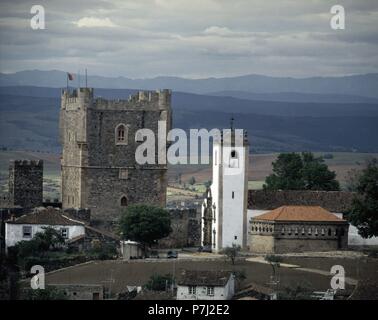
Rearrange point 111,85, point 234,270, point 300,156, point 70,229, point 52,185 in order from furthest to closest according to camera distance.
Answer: point 111,85
point 52,185
point 300,156
point 70,229
point 234,270

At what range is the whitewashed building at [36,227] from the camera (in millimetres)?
87500

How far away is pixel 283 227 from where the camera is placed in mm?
89312

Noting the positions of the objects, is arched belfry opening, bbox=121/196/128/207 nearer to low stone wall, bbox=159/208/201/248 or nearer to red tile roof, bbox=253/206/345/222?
low stone wall, bbox=159/208/201/248

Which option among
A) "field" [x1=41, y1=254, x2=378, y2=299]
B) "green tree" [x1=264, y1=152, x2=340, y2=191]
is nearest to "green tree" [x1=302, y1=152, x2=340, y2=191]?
"green tree" [x1=264, y1=152, x2=340, y2=191]

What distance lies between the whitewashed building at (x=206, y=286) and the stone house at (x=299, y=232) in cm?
1302

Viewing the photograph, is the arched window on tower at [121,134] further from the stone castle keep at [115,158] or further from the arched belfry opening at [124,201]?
the arched belfry opening at [124,201]

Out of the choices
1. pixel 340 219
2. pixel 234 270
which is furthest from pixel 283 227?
pixel 234 270

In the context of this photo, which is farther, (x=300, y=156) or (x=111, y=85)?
(x=111, y=85)

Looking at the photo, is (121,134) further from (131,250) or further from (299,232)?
(299,232)

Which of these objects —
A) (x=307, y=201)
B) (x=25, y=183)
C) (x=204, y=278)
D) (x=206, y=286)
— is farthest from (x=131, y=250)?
(x=206, y=286)

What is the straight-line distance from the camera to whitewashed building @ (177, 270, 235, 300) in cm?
7375

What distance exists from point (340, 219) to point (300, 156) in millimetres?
15863

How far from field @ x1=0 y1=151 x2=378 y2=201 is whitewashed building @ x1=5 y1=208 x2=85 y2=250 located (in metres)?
29.5
